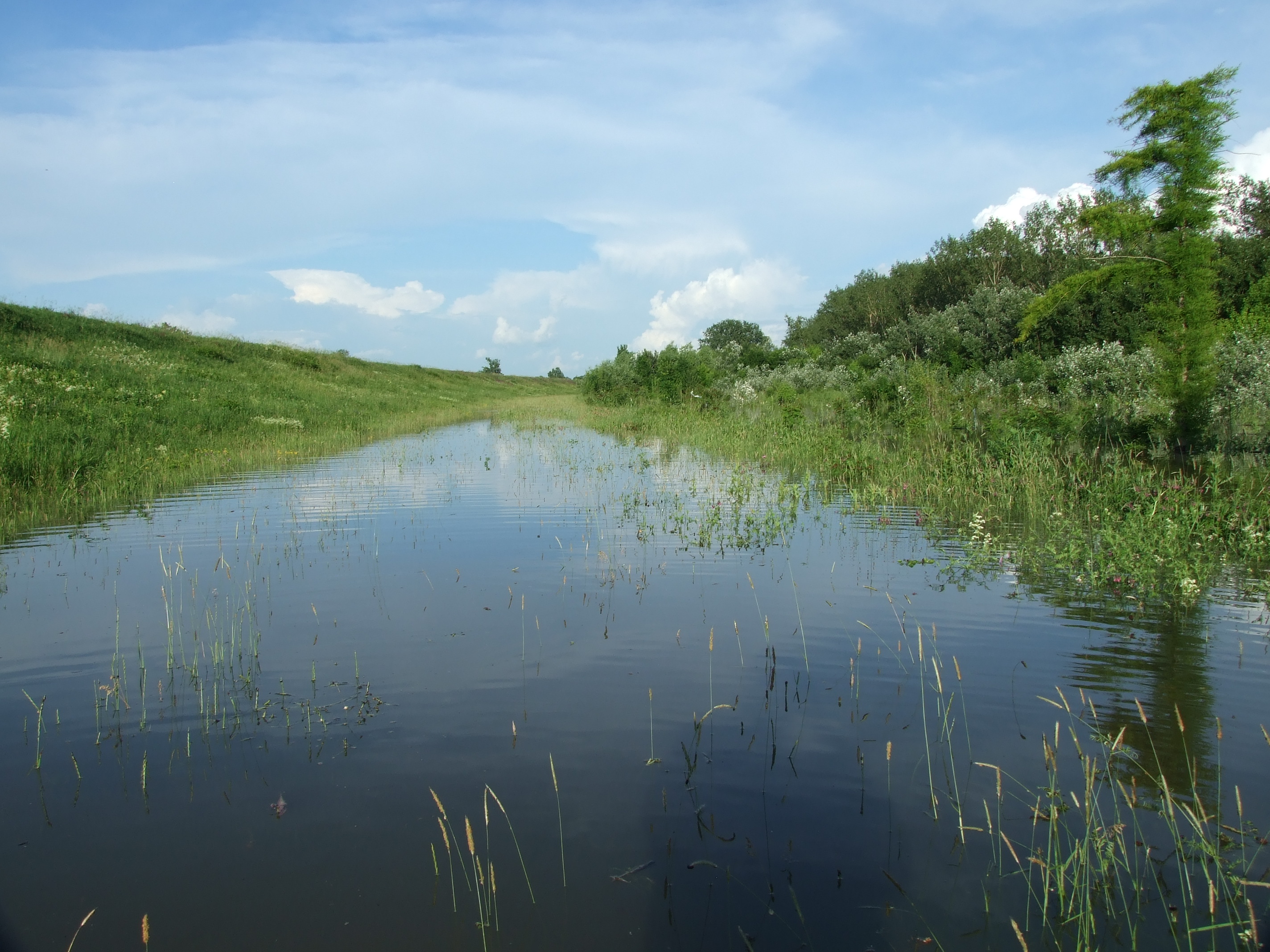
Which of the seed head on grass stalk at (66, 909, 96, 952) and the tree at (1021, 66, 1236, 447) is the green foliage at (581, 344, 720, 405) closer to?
the tree at (1021, 66, 1236, 447)

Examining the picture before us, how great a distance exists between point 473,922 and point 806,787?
179cm

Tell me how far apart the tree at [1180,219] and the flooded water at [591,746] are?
30.6ft

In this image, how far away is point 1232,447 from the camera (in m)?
13.2

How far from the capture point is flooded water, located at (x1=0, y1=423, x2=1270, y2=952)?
10.8ft

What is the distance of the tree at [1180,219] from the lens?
14672 millimetres

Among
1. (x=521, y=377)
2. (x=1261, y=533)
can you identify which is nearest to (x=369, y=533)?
(x=1261, y=533)

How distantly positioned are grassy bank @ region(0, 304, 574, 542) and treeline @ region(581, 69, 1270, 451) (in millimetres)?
13370

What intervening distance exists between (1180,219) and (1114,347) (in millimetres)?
12777

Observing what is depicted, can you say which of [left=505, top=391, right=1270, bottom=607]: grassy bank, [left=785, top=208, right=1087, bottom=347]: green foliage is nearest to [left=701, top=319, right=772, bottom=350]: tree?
[left=785, top=208, right=1087, bottom=347]: green foliage

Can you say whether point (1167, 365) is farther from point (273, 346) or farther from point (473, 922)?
point (273, 346)

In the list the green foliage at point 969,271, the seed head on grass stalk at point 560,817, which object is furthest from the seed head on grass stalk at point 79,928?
the green foliage at point 969,271

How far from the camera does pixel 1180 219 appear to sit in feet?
49.7

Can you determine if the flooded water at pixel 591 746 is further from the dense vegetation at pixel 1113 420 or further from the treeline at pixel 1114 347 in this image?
the treeline at pixel 1114 347

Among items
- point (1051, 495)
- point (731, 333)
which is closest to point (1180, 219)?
point (1051, 495)
